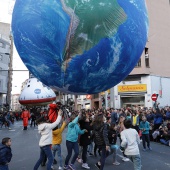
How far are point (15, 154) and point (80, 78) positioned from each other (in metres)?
5.46

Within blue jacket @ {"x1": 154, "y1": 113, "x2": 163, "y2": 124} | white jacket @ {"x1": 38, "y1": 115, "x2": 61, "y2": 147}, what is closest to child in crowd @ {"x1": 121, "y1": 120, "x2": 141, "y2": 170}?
white jacket @ {"x1": 38, "y1": 115, "x2": 61, "y2": 147}

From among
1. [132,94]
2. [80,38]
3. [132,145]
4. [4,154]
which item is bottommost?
[4,154]

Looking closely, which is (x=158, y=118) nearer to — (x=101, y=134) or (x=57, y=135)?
(x=101, y=134)

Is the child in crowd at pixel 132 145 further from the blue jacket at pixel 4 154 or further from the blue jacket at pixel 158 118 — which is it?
the blue jacket at pixel 158 118

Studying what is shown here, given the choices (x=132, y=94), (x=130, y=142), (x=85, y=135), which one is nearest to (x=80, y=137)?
(x=85, y=135)

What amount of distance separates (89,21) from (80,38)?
29 centimetres

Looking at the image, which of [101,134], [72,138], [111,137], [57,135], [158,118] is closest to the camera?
[101,134]

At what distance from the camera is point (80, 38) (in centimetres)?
368

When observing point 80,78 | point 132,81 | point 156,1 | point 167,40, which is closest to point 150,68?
point 132,81

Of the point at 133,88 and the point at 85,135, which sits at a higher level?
the point at 133,88

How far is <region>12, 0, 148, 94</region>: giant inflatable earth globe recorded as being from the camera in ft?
11.9

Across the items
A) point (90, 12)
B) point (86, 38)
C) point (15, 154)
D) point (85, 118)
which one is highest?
point (90, 12)

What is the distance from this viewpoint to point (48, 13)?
144 inches

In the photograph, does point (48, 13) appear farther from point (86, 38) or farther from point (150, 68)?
point (150, 68)
